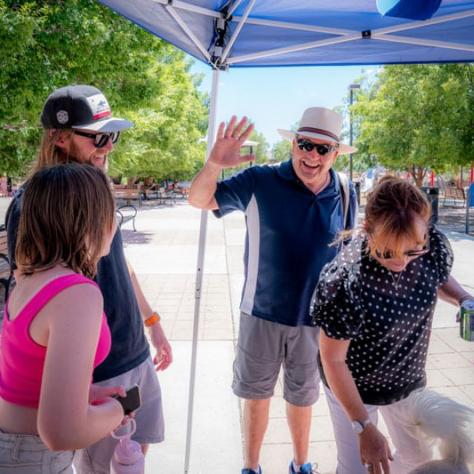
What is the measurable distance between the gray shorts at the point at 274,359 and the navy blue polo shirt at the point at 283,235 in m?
0.08

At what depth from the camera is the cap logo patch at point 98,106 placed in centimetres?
181

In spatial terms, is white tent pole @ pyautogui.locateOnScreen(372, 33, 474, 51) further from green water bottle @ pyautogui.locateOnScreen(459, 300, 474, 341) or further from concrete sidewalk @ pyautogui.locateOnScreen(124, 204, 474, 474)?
concrete sidewalk @ pyautogui.locateOnScreen(124, 204, 474, 474)

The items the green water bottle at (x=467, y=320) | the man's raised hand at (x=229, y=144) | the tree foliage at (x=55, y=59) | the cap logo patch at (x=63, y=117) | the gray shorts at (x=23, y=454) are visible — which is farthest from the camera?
the tree foliage at (x=55, y=59)

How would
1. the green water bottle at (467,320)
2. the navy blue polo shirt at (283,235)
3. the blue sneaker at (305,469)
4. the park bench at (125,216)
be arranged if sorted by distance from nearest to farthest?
the green water bottle at (467,320) < the navy blue polo shirt at (283,235) < the blue sneaker at (305,469) < the park bench at (125,216)

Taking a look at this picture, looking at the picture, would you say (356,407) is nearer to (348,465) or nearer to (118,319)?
(348,465)

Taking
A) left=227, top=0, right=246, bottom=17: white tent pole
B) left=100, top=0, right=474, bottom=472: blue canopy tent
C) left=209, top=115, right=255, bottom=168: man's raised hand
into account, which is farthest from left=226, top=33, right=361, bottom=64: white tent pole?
left=209, top=115, right=255, bottom=168: man's raised hand

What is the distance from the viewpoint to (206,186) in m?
2.25

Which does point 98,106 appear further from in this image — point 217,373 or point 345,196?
point 217,373

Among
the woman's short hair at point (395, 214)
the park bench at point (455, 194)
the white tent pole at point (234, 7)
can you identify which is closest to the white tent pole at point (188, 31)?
the white tent pole at point (234, 7)

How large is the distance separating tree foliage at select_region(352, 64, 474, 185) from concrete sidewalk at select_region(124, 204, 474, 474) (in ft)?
16.6

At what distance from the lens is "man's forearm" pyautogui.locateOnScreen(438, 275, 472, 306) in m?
1.79

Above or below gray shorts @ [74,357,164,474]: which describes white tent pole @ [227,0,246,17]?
above

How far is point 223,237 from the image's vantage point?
1234 cm

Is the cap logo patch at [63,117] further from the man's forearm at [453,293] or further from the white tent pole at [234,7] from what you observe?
the man's forearm at [453,293]
